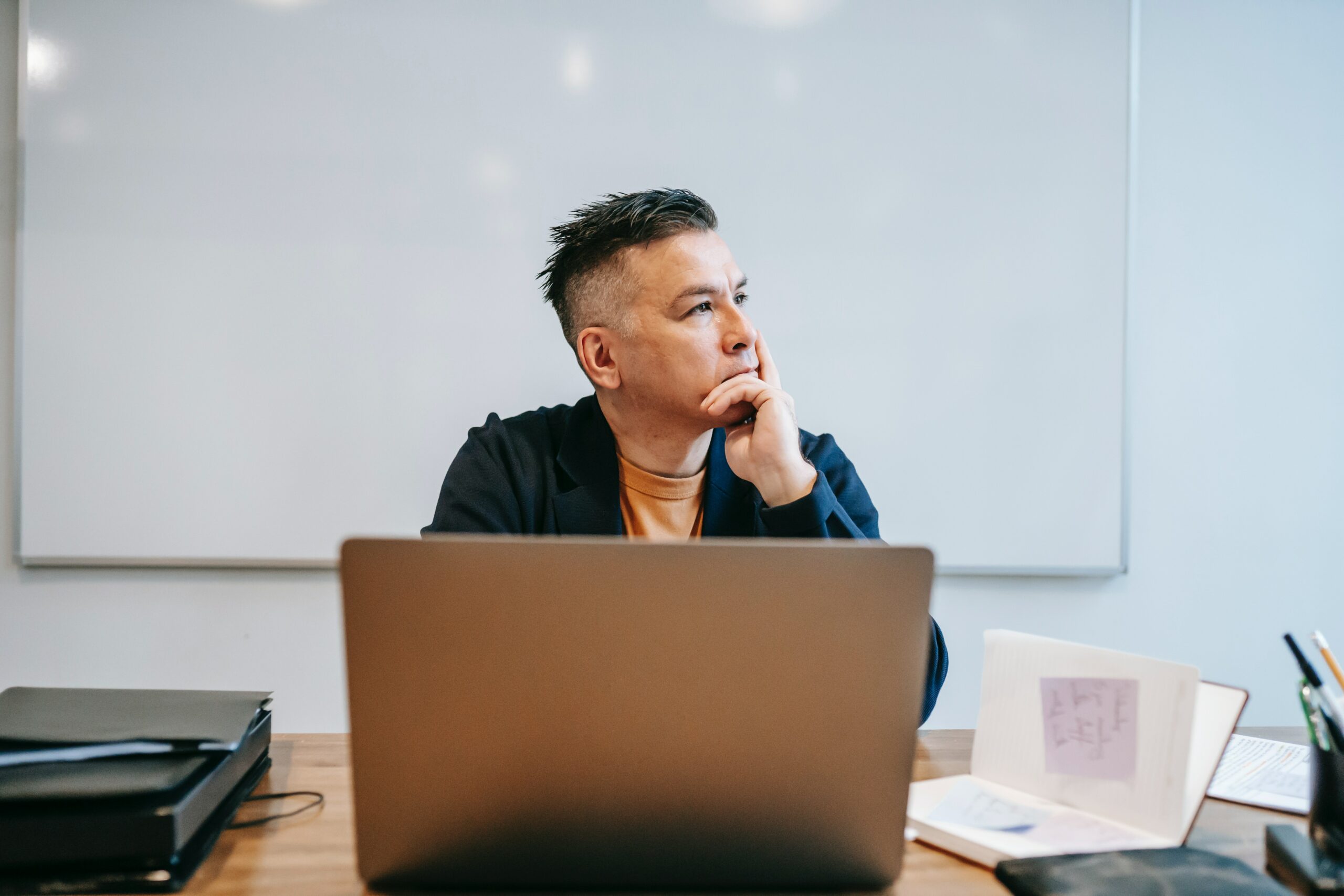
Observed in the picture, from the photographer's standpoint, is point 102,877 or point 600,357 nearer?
point 102,877

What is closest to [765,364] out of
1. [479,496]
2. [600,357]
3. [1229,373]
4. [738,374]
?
[738,374]

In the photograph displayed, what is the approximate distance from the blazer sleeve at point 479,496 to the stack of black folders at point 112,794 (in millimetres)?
554

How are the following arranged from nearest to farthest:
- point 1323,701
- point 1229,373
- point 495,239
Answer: point 1323,701 → point 495,239 → point 1229,373

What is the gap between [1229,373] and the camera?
2.15 metres

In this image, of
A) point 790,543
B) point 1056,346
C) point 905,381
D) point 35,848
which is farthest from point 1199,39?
point 35,848

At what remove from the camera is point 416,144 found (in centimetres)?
200

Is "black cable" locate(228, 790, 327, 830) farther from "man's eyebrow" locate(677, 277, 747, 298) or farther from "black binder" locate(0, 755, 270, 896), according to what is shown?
"man's eyebrow" locate(677, 277, 747, 298)

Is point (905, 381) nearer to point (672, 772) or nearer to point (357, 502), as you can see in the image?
point (357, 502)

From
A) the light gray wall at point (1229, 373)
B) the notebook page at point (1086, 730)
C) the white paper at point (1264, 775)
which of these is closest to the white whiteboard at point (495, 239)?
the light gray wall at point (1229, 373)

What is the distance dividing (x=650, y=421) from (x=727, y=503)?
0.19 m

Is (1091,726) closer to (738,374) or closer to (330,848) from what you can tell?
(330,848)

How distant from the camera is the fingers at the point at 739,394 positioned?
1336mm

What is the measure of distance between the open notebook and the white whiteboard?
1334mm

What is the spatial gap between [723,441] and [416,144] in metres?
1.12
